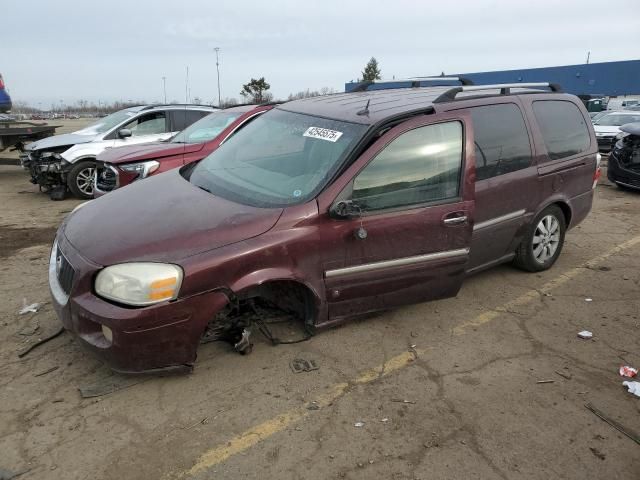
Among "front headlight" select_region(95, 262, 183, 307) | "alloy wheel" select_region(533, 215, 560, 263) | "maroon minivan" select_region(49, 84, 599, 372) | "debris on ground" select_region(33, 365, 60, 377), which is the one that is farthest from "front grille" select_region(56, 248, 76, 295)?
"alloy wheel" select_region(533, 215, 560, 263)

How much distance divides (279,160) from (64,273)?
164 centimetres

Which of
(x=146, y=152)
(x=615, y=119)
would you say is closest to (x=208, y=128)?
(x=146, y=152)

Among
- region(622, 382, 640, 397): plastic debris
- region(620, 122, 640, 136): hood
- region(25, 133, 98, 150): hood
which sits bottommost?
region(622, 382, 640, 397): plastic debris

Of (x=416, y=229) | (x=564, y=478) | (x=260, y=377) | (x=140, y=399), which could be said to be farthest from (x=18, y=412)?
(x=564, y=478)

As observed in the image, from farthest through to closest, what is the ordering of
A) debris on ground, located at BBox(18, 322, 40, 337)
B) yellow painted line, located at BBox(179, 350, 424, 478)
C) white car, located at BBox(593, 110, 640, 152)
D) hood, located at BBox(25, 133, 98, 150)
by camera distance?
white car, located at BBox(593, 110, 640, 152) → hood, located at BBox(25, 133, 98, 150) → debris on ground, located at BBox(18, 322, 40, 337) → yellow painted line, located at BBox(179, 350, 424, 478)

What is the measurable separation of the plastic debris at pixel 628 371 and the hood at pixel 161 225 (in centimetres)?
251

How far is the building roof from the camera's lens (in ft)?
11.5

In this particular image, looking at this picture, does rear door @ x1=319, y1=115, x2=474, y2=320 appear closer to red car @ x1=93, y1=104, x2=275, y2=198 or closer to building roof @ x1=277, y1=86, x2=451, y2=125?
building roof @ x1=277, y1=86, x2=451, y2=125

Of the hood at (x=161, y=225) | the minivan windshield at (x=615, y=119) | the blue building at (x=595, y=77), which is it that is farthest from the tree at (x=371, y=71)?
the hood at (x=161, y=225)

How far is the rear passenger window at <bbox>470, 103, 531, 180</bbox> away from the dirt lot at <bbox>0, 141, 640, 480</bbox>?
118 centimetres

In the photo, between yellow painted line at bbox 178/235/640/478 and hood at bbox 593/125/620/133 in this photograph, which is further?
hood at bbox 593/125/620/133

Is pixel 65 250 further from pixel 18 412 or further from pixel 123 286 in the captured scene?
pixel 18 412

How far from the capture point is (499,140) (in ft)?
13.6

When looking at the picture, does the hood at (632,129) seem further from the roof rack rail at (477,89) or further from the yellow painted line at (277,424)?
the yellow painted line at (277,424)
